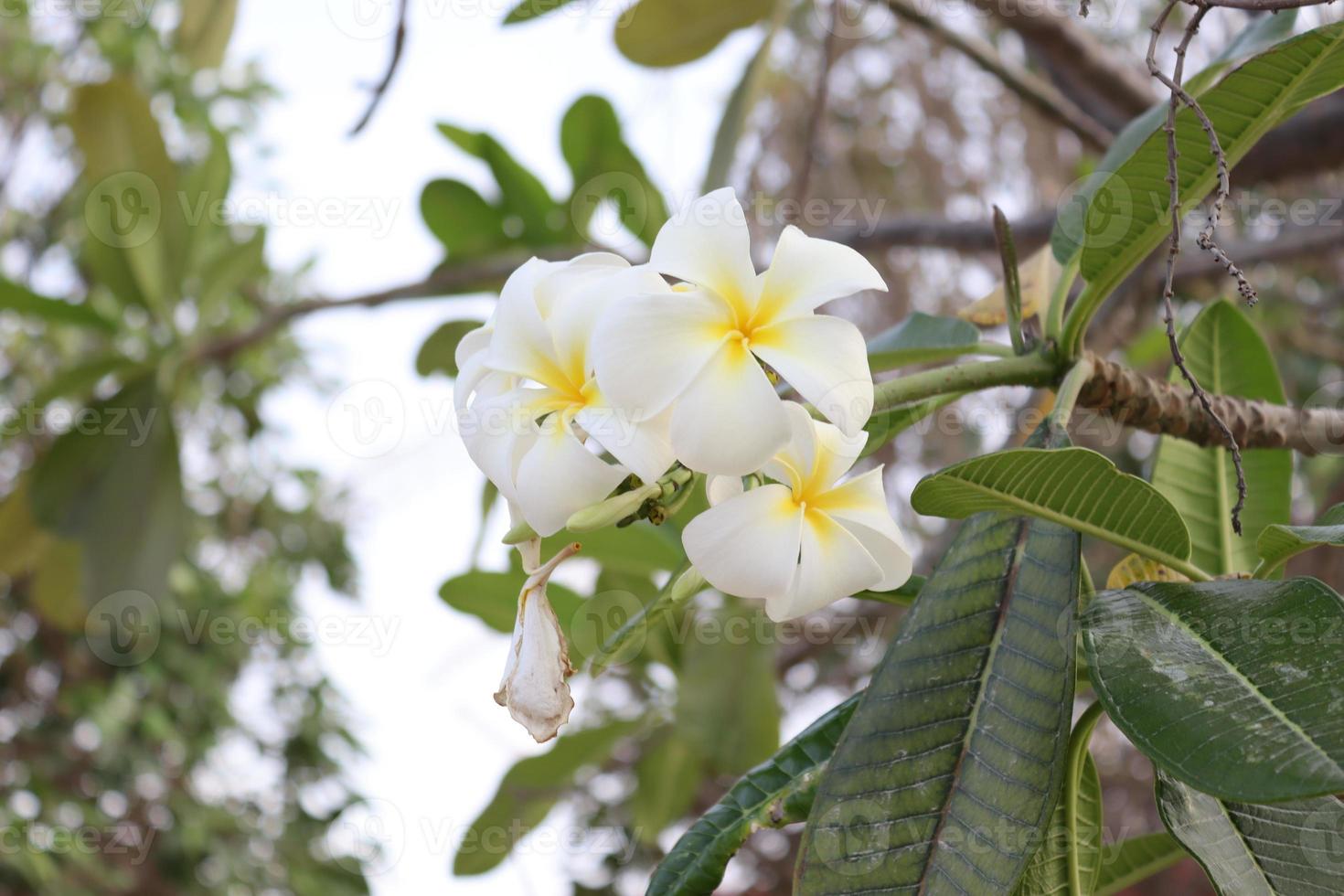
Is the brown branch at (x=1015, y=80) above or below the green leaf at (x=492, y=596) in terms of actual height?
above

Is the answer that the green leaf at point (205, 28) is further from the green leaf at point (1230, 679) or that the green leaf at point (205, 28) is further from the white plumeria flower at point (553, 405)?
the green leaf at point (1230, 679)

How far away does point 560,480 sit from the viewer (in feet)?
1.24

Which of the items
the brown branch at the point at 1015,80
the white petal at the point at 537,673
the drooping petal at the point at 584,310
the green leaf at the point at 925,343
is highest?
the brown branch at the point at 1015,80

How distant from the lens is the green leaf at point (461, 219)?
55.2 inches

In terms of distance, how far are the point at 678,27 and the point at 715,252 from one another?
0.88 metres

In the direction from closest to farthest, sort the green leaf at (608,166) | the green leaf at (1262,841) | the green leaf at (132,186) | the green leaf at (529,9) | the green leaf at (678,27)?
1. the green leaf at (1262,841)
2. the green leaf at (529,9)
3. the green leaf at (678,27)
4. the green leaf at (608,166)
5. the green leaf at (132,186)

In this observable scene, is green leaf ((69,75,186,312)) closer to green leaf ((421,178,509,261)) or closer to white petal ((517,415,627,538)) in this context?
green leaf ((421,178,509,261))

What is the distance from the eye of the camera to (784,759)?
0.56 m

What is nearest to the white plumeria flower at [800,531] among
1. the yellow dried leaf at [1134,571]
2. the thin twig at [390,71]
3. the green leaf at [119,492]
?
the yellow dried leaf at [1134,571]

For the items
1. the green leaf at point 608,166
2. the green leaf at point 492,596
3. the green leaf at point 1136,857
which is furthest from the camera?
the green leaf at point 608,166

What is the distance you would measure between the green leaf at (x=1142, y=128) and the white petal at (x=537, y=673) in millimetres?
395

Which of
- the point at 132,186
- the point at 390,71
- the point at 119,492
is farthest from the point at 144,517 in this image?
the point at 390,71

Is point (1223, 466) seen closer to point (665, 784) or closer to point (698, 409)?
point (698, 409)

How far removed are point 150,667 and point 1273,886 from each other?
254cm
